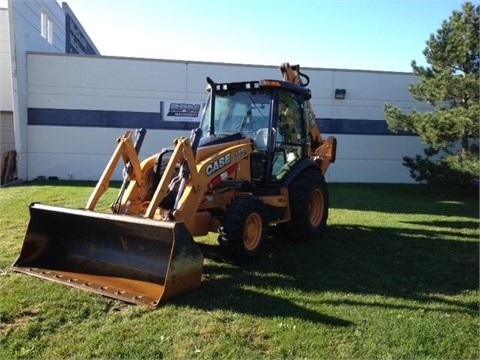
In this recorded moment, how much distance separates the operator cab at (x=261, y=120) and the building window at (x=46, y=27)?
14317mm

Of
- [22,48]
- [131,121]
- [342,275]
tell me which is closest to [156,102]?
[131,121]

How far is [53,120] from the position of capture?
58.9 feet

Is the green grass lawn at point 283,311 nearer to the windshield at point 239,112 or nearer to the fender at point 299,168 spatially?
the fender at point 299,168

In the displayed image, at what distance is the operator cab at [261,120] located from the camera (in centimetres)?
736

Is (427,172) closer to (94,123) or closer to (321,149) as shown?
(321,149)

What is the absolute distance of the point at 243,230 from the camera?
242 inches

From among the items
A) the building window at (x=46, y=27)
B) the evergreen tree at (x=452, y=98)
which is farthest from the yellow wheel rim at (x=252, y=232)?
the building window at (x=46, y=27)

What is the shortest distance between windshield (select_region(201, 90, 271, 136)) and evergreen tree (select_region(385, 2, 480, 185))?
24.6 feet

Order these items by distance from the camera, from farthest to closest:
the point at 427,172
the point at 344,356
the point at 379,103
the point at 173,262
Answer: the point at 379,103, the point at 427,172, the point at 173,262, the point at 344,356

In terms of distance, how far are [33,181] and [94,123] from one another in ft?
9.67

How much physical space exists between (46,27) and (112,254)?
17513mm

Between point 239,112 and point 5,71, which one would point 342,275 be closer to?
point 239,112

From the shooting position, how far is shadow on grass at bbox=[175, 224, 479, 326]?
4.98 metres

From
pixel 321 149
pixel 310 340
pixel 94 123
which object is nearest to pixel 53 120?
pixel 94 123
